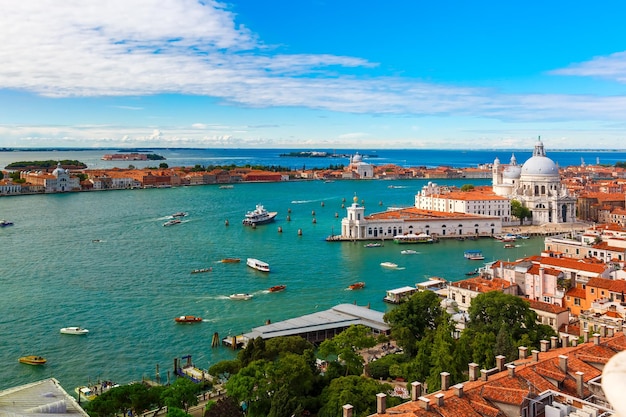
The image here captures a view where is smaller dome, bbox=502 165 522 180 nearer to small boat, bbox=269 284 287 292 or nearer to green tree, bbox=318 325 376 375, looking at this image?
small boat, bbox=269 284 287 292

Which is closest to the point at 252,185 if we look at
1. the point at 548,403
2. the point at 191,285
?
the point at 191,285

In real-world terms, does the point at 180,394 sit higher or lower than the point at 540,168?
lower

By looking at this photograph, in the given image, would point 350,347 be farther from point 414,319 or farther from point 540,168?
point 540,168

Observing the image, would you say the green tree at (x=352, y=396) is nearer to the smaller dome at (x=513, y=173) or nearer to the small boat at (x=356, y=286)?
the small boat at (x=356, y=286)

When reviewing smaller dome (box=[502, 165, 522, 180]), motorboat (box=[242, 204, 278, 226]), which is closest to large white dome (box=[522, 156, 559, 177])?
smaller dome (box=[502, 165, 522, 180])

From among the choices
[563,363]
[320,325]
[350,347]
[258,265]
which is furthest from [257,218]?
[563,363]

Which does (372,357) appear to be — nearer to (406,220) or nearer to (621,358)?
(621,358)
